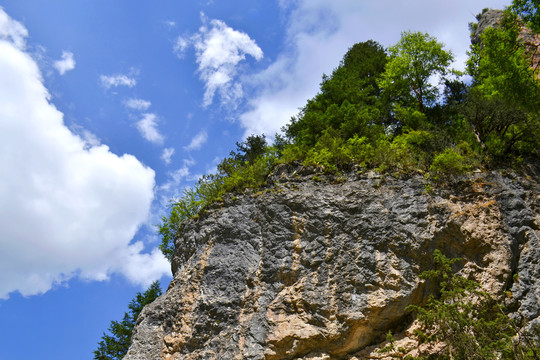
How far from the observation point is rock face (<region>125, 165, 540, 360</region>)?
9.75 meters

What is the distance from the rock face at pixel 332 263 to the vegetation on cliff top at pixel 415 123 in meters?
0.90

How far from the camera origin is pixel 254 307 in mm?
10500

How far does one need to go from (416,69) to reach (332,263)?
35.9 feet

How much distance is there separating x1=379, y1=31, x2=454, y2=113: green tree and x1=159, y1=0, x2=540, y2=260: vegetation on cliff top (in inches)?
1.6

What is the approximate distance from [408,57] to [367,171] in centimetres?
804

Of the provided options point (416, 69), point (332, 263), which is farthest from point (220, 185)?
point (416, 69)

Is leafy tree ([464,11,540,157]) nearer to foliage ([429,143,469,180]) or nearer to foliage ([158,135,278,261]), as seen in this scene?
foliage ([429,143,469,180])

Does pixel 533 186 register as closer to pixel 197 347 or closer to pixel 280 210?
pixel 280 210

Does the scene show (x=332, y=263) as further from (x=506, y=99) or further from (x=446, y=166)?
(x=506, y=99)

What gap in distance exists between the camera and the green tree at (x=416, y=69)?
18.0 metres

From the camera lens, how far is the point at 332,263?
420 inches

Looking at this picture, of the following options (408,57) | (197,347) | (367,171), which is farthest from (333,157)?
(408,57)

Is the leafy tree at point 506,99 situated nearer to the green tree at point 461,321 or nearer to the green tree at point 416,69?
the green tree at point 416,69

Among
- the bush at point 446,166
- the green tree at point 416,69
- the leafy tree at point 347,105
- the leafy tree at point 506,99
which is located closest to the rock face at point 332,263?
the bush at point 446,166
